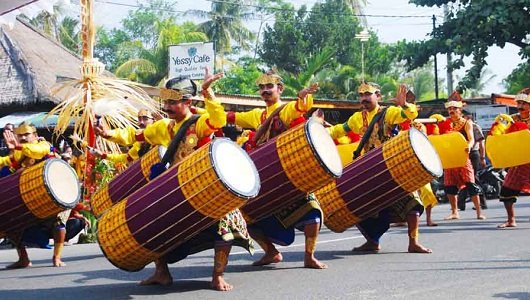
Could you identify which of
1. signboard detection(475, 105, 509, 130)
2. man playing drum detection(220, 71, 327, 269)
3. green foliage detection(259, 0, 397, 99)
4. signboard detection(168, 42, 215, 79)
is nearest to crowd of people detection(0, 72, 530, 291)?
man playing drum detection(220, 71, 327, 269)

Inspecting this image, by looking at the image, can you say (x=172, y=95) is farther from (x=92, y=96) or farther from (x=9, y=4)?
(x=92, y=96)

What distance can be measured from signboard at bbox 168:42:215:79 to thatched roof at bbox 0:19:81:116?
556 centimetres

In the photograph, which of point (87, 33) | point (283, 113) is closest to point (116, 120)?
point (87, 33)

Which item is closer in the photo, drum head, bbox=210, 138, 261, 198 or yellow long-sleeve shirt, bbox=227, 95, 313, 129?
drum head, bbox=210, 138, 261, 198

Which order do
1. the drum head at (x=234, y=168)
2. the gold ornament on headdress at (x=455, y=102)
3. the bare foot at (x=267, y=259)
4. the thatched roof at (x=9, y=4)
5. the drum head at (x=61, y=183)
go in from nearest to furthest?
the thatched roof at (x=9, y=4) < the drum head at (x=234, y=168) < the bare foot at (x=267, y=259) < the drum head at (x=61, y=183) < the gold ornament on headdress at (x=455, y=102)

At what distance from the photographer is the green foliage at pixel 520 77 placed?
22141mm

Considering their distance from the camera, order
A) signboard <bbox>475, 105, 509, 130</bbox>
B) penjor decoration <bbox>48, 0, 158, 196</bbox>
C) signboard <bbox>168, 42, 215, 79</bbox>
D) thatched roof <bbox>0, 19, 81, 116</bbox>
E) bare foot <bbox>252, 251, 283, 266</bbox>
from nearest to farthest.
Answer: bare foot <bbox>252, 251, 283, 266</bbox>
penjor decoration <bbox>48, 0, 158, 196</bbox>
thatched roof <bbox>0, 19, 81, 116</bbox>
signboard <bbox>475, 105, 509, 130</bbox>
signboard <bbox>168, 42, 215, 79</bbox>

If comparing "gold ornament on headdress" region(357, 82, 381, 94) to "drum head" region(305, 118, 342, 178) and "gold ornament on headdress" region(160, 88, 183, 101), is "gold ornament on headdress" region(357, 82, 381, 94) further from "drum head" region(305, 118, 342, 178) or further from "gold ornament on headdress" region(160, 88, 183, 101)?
"gold ornament on headdress" region(160, 88, 183, 101)

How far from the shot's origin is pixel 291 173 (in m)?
6.82

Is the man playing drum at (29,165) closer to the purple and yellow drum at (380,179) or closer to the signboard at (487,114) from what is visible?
the purple and yellow drum at (380,179)

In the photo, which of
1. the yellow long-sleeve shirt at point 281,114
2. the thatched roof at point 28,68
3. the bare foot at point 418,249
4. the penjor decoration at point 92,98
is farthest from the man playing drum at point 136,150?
the thatched roof at point 28,68

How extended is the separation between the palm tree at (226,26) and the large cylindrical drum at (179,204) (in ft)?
117

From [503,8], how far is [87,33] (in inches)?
511

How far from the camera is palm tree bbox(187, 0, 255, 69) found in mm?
42094
